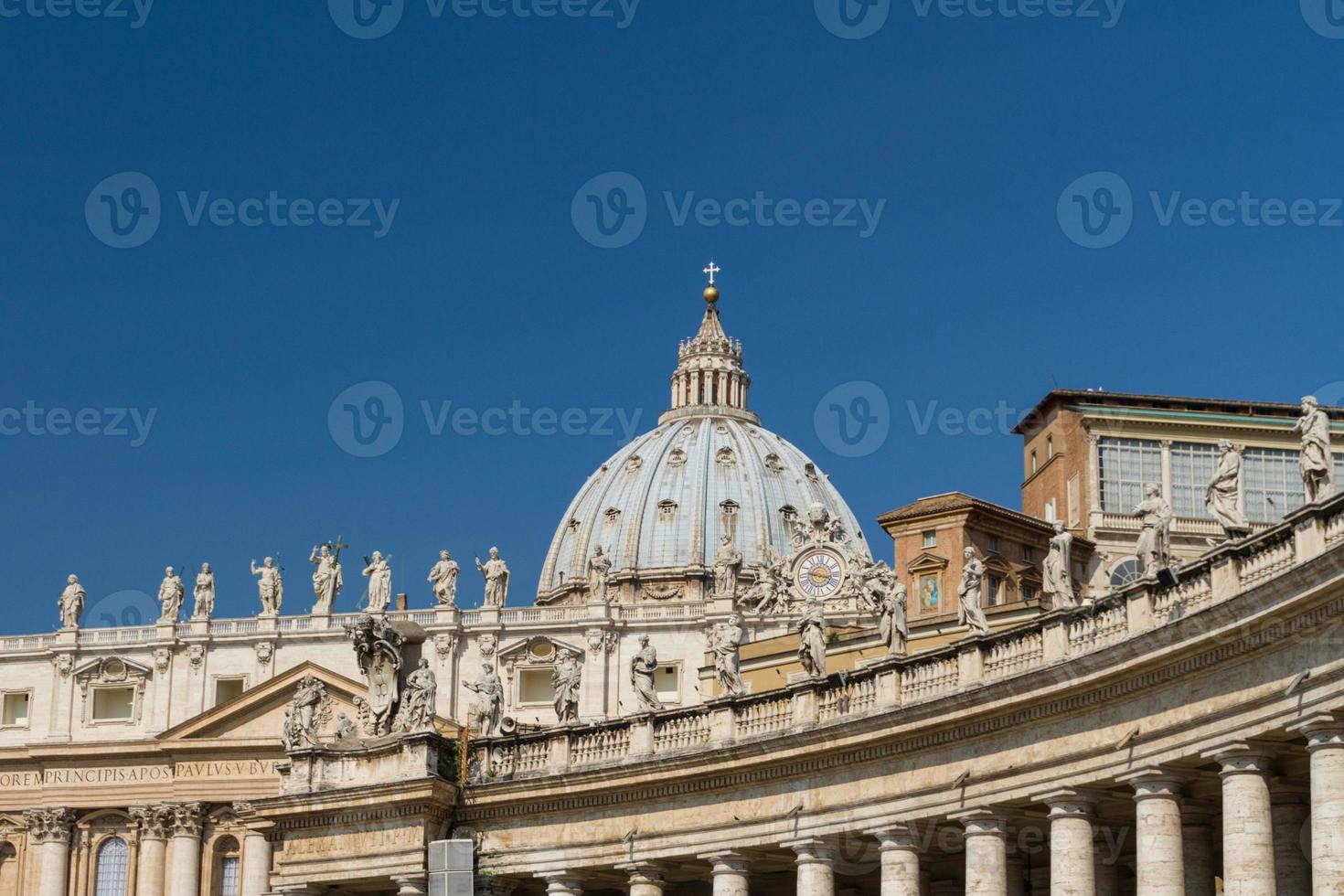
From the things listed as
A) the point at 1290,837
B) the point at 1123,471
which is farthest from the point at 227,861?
the point at 1290,837

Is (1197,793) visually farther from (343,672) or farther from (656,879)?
(343,672)

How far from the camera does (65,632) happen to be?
135000 mm

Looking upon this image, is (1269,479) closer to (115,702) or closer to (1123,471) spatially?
(1123,471)

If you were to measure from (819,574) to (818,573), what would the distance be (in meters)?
0.08

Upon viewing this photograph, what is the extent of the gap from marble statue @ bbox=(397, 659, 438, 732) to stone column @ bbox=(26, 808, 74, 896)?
7830 cm

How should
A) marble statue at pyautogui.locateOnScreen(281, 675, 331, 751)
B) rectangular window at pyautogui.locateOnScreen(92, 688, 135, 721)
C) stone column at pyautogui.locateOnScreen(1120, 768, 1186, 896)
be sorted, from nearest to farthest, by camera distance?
stone column at pyautogui.locateOnScreen(1120, 768, 1186, 896), marble statue at pyautogui.locateOnScreen(281, 675, 331, 751), rectangular window at pyautogui.locateOnScreen(92, 688, 135, 721)

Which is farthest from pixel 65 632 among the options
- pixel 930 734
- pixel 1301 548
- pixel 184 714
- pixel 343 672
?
pixel 1301 548

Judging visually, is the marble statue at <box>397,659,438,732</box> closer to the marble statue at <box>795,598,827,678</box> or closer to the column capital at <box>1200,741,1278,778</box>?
the marble statue at <box>795,598,827,678</box>

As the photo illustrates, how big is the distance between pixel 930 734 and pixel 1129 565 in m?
51.0

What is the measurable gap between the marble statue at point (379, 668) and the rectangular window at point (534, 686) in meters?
71.5

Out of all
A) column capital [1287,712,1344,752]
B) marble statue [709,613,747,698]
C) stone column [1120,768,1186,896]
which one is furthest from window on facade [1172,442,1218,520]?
column capital [1287,712,1344,752]

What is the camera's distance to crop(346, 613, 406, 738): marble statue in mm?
56500

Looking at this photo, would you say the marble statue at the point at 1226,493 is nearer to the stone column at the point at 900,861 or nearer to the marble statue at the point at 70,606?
the stone column at the point at 900,861

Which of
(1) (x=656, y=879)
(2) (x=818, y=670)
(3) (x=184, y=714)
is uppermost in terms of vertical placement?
(3) (x=184, y=714)
